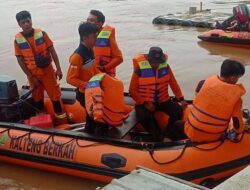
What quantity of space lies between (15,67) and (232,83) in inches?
258

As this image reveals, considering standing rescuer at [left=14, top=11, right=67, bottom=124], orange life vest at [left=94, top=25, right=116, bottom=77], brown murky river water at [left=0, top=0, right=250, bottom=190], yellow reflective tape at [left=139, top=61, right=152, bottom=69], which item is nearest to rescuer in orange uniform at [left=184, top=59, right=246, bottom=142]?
yellow reflective tape at [left=139, top=61, right=152, bottom=69]

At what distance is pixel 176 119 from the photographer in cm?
433

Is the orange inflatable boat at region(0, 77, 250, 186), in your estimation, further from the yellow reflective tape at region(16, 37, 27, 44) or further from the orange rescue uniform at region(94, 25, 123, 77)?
the yellow reflective tape at region(16, 37, 27, 44)

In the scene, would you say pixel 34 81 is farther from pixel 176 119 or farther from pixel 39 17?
Result: pixel 39 17

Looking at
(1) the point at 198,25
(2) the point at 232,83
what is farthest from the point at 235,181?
(1) the point at 198,25

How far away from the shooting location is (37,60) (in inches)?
185

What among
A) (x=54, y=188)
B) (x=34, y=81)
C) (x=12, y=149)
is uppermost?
(x=34, y=81)

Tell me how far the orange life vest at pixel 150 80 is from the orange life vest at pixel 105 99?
33 cm

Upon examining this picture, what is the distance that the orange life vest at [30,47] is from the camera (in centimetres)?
463

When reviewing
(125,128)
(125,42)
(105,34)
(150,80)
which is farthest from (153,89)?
(125,42)

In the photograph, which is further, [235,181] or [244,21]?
[244,21]

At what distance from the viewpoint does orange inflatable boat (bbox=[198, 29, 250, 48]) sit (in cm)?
949

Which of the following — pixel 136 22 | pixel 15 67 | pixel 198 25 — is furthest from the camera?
pixel 136 22

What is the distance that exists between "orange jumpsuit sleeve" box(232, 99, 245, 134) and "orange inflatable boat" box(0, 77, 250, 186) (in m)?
0.14
